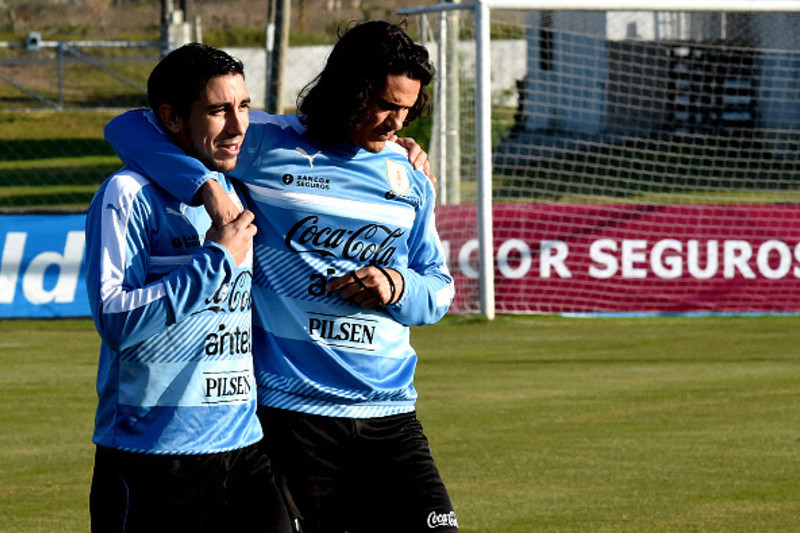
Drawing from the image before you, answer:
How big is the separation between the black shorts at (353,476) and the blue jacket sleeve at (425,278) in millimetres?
316

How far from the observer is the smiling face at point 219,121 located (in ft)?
13.0

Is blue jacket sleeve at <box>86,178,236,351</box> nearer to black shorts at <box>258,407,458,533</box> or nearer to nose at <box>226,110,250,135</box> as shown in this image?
nose at <box>226,110,250,135</box>

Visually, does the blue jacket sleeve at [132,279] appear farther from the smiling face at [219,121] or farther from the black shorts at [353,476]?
the black shorts at [353,476]

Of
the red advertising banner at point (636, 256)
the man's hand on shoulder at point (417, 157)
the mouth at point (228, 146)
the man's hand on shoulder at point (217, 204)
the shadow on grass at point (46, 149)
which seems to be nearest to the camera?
the man's hand on shoulder at point (217, 204)

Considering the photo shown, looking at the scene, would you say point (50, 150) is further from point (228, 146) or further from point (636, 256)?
point (228, 146)

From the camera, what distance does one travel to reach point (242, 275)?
4000mm

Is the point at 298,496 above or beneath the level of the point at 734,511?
above

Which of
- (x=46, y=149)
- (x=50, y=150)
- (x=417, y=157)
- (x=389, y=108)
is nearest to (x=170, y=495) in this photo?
(x=389, y=108)

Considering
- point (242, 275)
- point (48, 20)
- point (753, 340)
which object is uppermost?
point (48, 20)

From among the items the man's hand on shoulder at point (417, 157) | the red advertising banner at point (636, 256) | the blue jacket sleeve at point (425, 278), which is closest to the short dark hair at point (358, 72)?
the man's hand on shoulder at point (417, 157)

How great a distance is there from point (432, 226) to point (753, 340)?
30.4 feet

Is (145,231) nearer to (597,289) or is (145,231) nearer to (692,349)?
(692,349)

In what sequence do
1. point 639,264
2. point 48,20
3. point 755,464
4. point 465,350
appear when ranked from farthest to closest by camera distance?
point 48,20
point 639,264
point 465,350
point 755,464

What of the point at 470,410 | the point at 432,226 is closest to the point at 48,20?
the point at 470,410
